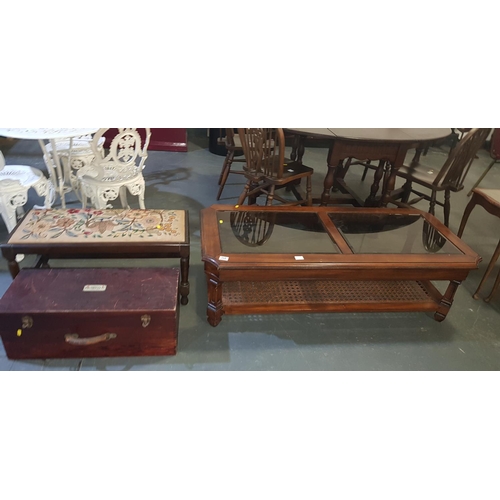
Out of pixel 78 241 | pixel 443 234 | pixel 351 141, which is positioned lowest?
pixel 78 241

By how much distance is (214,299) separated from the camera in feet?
5.82

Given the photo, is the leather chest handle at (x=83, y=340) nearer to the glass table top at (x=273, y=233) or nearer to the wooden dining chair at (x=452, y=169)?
the glass table top at (x=273, y=233)

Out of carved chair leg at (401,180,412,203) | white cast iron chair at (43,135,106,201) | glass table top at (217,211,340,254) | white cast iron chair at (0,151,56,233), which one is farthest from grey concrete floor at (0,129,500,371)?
carved chair leg at (401,180,412,203)

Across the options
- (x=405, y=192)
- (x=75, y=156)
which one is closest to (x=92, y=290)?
(x=75, y=156)

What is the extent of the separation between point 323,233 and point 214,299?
67cm

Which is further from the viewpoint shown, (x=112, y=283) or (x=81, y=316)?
(x=112, y=283)

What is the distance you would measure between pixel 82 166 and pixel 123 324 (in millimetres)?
1799

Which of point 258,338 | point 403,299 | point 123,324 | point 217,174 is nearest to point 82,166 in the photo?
point 217,174

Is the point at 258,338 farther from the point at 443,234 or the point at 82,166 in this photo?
the point at 82,166

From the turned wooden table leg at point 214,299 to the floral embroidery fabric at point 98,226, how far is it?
0.86ft

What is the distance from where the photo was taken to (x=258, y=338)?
1.81 metres

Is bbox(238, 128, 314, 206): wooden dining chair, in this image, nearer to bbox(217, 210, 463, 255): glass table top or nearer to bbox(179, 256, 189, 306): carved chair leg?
bbox(217, 210, 463, 255): glass table top

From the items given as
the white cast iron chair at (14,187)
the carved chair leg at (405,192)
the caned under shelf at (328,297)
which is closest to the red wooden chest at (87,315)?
the caned under shelf at (328,297)

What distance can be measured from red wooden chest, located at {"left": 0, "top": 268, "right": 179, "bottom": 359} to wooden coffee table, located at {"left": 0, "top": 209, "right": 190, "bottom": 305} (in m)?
0.13
